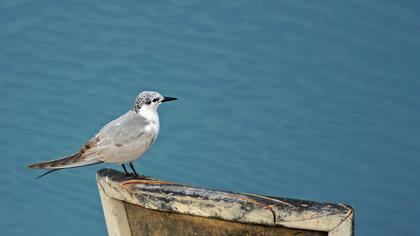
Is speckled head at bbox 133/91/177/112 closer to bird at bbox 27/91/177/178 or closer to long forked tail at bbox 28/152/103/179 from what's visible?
bird at bbox 27/91/177/178

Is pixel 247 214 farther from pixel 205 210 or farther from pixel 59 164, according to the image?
pixel 59 164

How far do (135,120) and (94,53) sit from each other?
354cm

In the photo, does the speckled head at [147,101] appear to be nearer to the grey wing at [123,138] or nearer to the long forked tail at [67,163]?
the grey wing at [123,138]

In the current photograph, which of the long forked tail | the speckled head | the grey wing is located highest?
the speckled head

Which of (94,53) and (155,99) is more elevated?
(94,53)

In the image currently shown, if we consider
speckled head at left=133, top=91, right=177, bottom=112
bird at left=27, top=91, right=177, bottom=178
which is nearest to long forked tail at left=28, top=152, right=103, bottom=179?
bird at left=27, top=91, right=177, bottom=178

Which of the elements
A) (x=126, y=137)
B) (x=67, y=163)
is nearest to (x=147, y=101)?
(x=126, y=137)

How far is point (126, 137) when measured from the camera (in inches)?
102

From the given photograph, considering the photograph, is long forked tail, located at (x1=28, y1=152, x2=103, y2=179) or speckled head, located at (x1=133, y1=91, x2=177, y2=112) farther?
speckled head, located at (x1=133, y1=91, x2=177, y2=112)

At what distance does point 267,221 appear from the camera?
1.81m

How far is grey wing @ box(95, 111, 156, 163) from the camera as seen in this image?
8.46 feet

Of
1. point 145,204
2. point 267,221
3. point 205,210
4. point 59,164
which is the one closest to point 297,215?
point 267,221

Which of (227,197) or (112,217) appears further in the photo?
(112,217)

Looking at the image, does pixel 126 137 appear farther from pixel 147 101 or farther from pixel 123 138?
pixel 147 101
